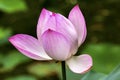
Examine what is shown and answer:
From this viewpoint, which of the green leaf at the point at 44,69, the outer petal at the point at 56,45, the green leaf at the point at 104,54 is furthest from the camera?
the green leaf at the point at 44,69

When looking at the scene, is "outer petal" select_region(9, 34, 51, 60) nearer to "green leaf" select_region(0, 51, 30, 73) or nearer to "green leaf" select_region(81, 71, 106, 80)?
"green leaf" select_region(81, 71, 106, 80)

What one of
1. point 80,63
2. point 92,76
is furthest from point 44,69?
point 80,63

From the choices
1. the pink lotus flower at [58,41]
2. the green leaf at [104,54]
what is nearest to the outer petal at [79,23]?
the pink lotus flower at [58,41]

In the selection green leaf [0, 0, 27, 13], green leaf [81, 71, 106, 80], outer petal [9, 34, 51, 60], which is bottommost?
green leaf [81, 71, 106, 80]

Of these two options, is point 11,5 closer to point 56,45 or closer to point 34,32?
point 34,32

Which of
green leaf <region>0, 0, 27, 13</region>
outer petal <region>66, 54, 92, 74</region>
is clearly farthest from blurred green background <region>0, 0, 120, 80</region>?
outer petal <region>66, 54, 92, 74</region>

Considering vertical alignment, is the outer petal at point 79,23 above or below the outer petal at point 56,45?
above

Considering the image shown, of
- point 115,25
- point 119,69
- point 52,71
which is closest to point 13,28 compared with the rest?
point 52,71

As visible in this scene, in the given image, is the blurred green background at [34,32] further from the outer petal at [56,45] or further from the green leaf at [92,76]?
the outer petal at [56,45]
